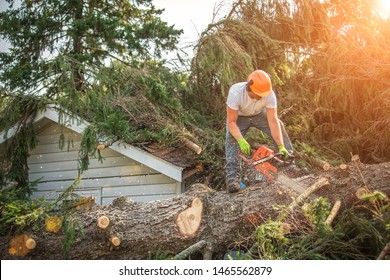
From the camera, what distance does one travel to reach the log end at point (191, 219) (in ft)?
10.7

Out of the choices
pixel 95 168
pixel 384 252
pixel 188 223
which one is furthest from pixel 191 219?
pixel 95 168

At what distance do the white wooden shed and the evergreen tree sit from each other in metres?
0.35

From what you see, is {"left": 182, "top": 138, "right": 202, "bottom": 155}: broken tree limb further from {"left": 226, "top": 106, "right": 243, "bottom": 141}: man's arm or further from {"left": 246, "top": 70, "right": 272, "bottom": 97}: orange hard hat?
{"left": 246, "top": 70, "right": 272, "bottom": 97}: orange hard hat

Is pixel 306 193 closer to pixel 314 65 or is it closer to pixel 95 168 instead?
pixel 314 65

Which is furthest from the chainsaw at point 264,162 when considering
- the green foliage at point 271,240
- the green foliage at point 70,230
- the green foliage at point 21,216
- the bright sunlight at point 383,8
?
the bright sunlight at point 383,8

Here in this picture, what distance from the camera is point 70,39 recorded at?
4.77 meters

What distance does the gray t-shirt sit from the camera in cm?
372

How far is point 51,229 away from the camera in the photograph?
3359mm

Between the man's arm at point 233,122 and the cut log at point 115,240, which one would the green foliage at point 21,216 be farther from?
the man's arm at point 233,122

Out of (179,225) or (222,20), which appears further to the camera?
(222,20)

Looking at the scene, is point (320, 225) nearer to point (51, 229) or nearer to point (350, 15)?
point (51, 229)
